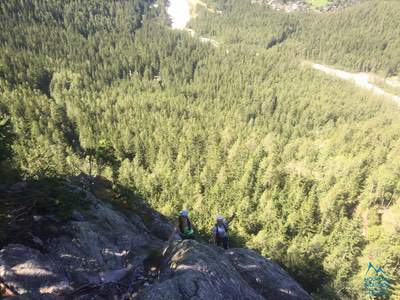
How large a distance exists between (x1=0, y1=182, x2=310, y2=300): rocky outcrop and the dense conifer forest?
2.42 m

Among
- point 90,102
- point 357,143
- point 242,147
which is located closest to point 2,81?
point 90,102

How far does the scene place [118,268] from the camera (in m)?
15.1

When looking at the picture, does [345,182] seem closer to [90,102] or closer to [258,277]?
[258,277]

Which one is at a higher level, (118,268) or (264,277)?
(118,268)

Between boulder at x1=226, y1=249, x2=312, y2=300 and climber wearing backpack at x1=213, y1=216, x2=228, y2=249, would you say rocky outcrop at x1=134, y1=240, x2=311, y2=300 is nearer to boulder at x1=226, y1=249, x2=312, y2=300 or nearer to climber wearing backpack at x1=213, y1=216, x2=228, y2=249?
boulder at x1=226, y1=249, x2=312, y2=300

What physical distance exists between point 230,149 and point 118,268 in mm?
91508

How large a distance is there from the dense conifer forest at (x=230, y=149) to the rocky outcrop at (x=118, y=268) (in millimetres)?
2421

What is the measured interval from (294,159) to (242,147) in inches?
1021

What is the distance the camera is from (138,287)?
13719 mm
